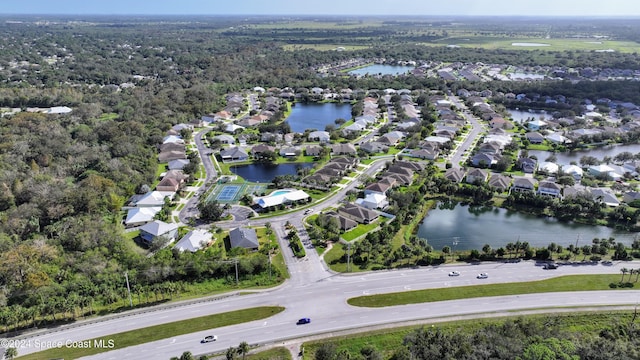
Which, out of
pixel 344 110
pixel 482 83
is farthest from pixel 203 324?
pixel 482 83

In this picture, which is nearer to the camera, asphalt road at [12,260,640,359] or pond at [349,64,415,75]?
asphalt road at [12,260,640,359]

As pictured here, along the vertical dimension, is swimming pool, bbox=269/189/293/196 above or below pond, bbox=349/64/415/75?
below

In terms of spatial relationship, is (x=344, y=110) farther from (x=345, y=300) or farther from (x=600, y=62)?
(x=600, y=62)

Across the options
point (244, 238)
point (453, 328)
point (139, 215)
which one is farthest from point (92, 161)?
point (453, 328)

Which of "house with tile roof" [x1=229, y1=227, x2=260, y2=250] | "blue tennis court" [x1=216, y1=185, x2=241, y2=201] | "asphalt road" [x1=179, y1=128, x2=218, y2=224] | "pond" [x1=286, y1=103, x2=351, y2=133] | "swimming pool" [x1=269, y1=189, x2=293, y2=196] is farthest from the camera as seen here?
"pond" [x1=286, y1=103, x2=351, y2=133]

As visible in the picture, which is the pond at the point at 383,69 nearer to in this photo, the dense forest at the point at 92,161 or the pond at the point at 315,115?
the dense forest at the point at 92,161

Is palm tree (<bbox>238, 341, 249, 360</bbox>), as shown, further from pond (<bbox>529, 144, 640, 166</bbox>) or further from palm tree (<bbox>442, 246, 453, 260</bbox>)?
pond (<bbox>529, 144, 640, 166</bbox>)

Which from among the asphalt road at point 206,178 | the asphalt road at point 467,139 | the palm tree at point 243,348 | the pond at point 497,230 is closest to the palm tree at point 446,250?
the pond at point 497,230

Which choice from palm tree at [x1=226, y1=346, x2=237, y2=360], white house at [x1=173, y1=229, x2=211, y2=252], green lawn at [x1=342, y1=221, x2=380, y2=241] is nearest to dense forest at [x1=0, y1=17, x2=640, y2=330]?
white house at [x1=173, y1=229, x2=211, y2=252]
